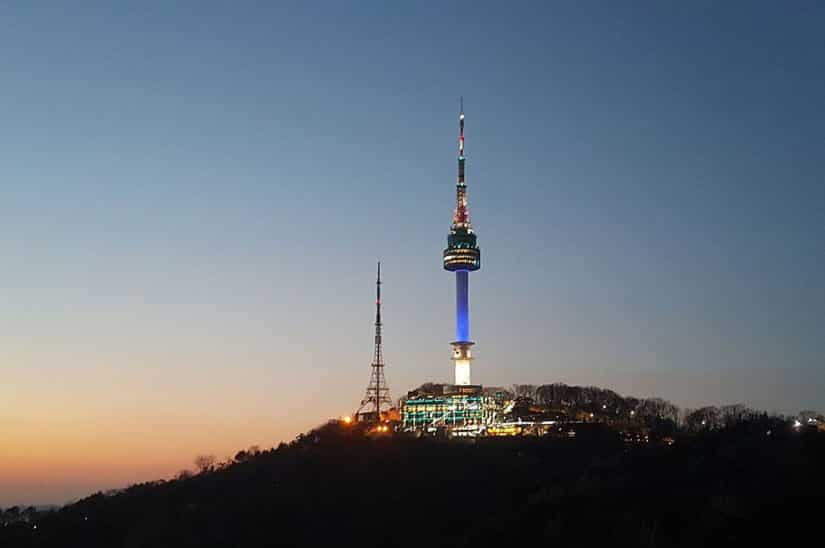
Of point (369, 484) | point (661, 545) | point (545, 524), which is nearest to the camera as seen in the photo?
point (661, 545)

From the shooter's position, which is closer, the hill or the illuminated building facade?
the hill

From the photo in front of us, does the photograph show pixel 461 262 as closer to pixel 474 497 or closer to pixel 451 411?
pixel 451 411

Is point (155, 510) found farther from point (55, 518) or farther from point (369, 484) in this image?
point (369, 484)

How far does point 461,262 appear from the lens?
579 ft

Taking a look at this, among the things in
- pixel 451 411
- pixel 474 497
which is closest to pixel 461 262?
pixel 451 411

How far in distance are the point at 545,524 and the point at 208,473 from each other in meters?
77.6

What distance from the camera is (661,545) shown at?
216 feet

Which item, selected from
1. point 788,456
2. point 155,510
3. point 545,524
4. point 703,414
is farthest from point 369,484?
point 703,414

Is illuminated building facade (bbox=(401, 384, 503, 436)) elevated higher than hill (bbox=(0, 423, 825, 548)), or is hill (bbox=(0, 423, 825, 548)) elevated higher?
illuminated building facade (bbox=(401, 384, 503, 436))

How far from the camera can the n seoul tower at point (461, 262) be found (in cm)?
17062

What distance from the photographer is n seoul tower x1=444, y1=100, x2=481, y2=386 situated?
170625 mm

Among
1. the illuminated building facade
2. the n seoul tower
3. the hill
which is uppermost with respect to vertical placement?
the n seoul tower

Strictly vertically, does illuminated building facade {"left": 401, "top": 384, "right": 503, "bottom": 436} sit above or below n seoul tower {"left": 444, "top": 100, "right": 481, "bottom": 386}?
below

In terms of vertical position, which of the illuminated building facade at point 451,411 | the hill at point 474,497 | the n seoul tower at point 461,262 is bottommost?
the hill at point 474,497
